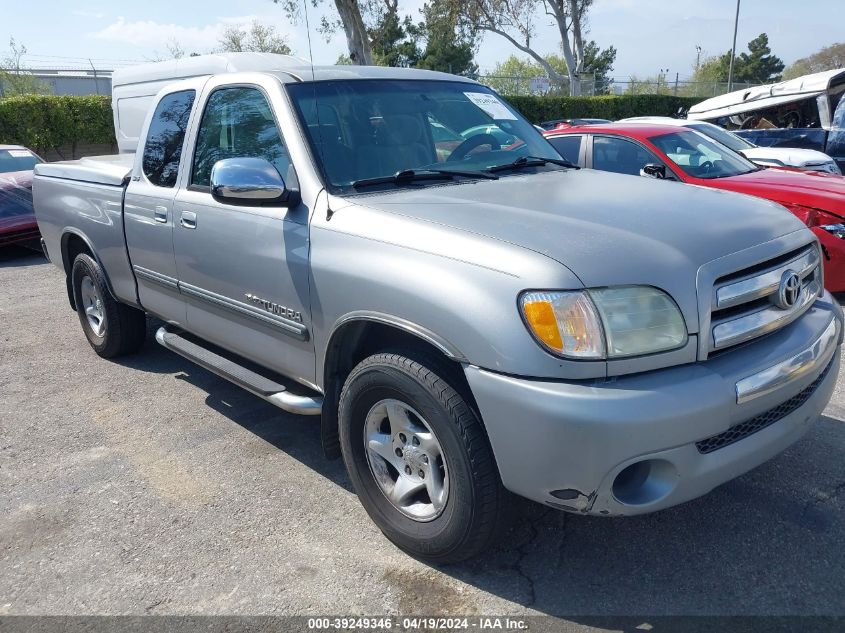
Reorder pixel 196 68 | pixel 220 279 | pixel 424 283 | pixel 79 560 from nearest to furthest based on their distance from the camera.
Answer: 1. pixel 424 283
2. pixel 79 560
3. pixel 220 279
4. pixel 196 68

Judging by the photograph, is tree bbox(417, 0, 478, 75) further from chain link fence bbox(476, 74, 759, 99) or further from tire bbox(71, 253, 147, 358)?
tire bbox(71, 253, 147, 358)

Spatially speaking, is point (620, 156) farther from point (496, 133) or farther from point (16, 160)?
point (16, 160)

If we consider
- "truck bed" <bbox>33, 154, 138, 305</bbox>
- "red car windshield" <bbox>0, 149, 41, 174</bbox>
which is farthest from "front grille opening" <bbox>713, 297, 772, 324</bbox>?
"red car windshield" <bbox>0, 149, 41, 174</bbox>

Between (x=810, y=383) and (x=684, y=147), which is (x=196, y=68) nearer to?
(x=684, y=147)

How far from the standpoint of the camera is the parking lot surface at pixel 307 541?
8.99ft

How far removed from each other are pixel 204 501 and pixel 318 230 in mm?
1436

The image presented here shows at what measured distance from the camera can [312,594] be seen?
2.80 m

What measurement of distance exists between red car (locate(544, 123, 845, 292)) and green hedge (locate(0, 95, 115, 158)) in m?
13.9

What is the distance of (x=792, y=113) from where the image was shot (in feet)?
45.2

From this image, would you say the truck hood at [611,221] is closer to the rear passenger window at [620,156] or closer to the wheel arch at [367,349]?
the wheel arch at [367,349]

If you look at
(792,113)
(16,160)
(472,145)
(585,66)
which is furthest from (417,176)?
(585,66)

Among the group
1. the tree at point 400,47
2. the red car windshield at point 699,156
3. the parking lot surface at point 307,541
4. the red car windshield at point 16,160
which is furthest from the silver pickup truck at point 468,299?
the tree at point 400,47

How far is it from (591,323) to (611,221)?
0.58 meters

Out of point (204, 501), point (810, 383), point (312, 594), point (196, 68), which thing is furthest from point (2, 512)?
point (196, 68)
